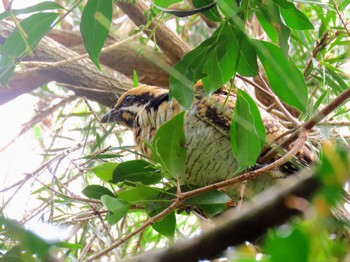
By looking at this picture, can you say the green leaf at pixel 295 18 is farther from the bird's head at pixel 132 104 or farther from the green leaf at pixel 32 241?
the green leaf at pixel 32 241

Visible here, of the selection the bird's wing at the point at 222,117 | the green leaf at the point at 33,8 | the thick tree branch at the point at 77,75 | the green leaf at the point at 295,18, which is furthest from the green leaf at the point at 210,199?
the thick tree branch at the point at 77,75

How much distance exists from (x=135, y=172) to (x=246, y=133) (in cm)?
31

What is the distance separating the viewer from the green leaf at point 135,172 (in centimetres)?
137

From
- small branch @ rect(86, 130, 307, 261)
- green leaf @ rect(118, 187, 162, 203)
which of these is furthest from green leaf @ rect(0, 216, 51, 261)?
green leaf @ rect(118, 187, 162, 203)

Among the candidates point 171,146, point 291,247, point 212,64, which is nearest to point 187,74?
point 212,64

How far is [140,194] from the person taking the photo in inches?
52.4

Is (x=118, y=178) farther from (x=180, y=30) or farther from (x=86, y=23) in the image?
(x=180, y=30)

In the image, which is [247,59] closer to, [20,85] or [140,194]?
[140,194]

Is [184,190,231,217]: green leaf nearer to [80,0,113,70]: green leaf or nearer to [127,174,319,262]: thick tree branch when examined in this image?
[80,0,113,70]: green leaf

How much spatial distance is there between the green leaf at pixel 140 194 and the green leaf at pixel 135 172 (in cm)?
6

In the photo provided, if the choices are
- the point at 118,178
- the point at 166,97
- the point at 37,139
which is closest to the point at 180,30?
the point at 37,139

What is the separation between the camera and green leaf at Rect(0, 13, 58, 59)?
1.25 m

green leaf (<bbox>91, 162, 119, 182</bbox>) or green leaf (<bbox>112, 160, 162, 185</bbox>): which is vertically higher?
green leaf (<bbox>91, 162, 119, 182</bbox>)

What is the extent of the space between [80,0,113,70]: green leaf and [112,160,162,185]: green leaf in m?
0.28
